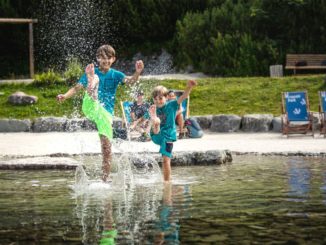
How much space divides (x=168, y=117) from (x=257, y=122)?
9.17m

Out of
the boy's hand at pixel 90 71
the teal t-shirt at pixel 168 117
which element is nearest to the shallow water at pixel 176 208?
the teal t-shirt at pixel 168 117

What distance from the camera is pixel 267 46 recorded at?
26641mm

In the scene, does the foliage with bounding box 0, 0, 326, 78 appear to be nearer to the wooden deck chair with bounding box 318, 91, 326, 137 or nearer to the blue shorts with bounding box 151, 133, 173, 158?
the wooden deck chair with bounding box 318, 91, 326, 137

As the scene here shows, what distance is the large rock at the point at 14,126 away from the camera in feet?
67.4

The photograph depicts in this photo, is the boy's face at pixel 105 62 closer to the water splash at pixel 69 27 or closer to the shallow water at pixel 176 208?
the shallow water at pixel 176 208

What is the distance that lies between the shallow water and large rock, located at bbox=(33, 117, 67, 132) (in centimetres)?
890

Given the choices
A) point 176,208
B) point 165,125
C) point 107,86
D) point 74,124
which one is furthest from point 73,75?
point 176,208

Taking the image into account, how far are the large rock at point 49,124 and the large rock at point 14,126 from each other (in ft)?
0.88

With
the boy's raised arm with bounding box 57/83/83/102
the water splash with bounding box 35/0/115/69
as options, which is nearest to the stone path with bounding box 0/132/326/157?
the boy's raised arm with bounding box 57/83/83/102

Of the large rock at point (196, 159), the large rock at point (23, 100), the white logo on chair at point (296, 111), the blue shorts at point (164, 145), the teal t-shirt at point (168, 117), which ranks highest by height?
the teal t-shirt at point (168, 117)

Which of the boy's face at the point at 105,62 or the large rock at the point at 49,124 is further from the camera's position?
the large rock at the point at 49,124

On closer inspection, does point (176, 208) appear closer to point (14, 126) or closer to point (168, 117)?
point (168, 117)

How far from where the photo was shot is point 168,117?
10.1m

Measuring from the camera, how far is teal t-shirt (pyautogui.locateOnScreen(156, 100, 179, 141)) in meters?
10.1
